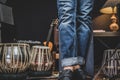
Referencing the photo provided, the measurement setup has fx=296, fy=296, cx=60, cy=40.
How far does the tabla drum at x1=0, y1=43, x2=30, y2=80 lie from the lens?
7.82 feet

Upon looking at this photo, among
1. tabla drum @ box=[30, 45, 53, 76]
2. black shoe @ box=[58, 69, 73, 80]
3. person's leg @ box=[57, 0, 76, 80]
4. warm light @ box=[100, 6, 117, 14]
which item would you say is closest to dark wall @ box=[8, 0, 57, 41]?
warm light @ box=[100, 6, 117, 14]

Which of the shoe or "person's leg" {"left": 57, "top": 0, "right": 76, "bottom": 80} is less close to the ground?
"person's leg" {"left": 57, "top": 0, "right": 76, "bottom": 80}

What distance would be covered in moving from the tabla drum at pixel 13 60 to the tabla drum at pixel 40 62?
0.28 m

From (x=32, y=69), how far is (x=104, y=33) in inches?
40.7

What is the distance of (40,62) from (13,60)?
1.43 feet

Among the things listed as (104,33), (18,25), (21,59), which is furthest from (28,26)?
(21,59)

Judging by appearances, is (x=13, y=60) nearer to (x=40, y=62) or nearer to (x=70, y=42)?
(x=40, y=62)

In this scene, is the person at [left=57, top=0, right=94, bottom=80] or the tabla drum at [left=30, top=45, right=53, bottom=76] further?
the tabla drum at [left=30, top=45, right=53, bottom=76]

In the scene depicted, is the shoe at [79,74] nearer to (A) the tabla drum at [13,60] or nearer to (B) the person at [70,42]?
(B) the person at [70,42]

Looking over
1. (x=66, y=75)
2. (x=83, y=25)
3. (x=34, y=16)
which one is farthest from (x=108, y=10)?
(x=66, y=75)

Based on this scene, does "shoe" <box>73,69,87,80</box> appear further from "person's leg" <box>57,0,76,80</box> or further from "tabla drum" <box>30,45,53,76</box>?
"tabla drum" <box>30,45,53,76</box>

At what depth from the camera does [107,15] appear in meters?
4.16

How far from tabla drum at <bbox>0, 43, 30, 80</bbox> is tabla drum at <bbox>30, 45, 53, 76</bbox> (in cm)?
28

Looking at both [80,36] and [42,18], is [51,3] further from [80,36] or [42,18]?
[80,36]
